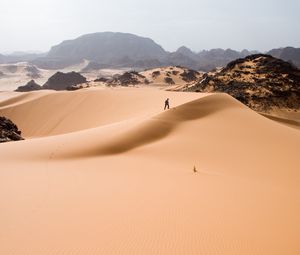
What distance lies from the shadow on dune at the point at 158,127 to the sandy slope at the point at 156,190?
5 centimetres

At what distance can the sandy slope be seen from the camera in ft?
14.9

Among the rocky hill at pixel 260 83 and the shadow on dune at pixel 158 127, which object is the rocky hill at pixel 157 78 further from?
the shadow on dune at pixel 158 127

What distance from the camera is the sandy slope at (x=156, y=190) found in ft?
14.9

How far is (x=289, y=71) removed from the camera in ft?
103

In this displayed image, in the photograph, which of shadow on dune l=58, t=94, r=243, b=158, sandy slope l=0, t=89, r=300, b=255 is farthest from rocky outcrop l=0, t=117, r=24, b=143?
shadow on dune l=58, t=94, r=243, b=158

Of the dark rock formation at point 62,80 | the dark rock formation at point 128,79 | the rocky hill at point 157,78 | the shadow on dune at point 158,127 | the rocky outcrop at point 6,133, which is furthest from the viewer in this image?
the dark rock formation at point 62,80

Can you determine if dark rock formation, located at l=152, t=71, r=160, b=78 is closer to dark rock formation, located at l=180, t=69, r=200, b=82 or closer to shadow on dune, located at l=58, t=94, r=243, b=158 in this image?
dark rock formation, located at l=180, t=69, r=200, b=82

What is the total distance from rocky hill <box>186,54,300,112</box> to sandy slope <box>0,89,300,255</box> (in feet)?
45.2

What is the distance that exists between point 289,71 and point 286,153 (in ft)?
75.0

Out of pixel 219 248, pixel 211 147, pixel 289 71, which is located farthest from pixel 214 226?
pixel 289 71

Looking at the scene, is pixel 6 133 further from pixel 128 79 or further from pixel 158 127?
pixel 128 79

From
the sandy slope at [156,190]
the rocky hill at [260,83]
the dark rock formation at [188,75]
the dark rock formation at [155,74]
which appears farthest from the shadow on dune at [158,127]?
the dark rock formation at [188,75]

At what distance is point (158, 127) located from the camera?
41.1 feet

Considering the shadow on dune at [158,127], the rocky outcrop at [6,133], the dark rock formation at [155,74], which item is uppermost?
the shadow on dune at [158,127]
